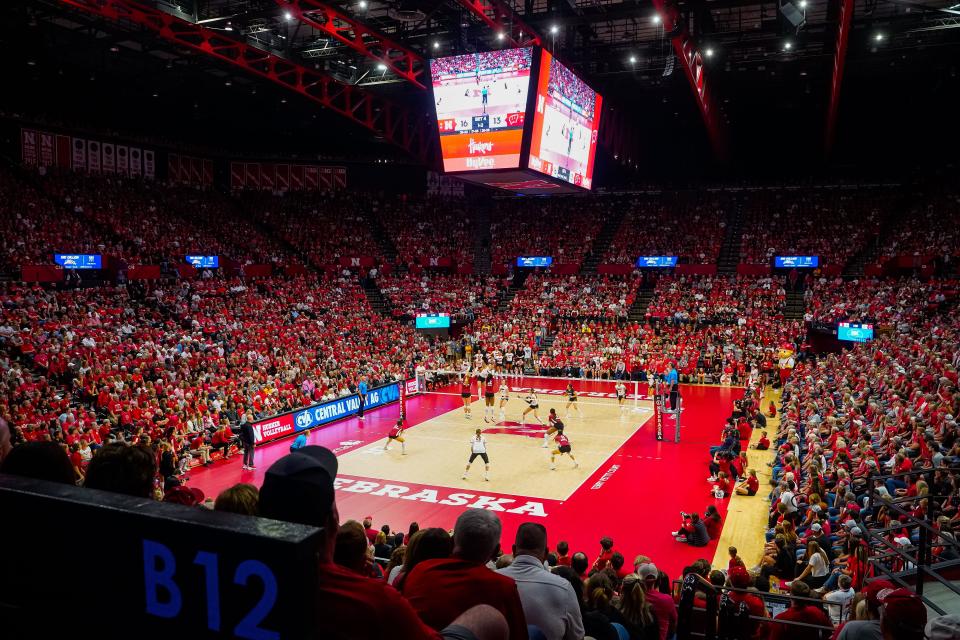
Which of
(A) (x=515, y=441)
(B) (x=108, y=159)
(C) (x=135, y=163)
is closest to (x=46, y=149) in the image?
(B) (x=108, y=159)

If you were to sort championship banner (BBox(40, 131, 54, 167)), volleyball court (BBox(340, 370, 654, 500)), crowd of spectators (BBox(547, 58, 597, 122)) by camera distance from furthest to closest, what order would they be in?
championship banner (BBox(40, 131, 54, 167))
crowd of spectators (BBox(547, 58, 597, 122))
volleyball court (BBox(340, 370, 654, 500))

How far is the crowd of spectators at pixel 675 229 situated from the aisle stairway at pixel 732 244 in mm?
398

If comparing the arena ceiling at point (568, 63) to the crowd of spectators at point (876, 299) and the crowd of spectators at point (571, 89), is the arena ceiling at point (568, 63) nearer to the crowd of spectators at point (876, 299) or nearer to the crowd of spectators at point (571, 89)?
the crowd of spectators at point (571, 89)

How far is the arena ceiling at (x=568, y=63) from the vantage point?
2538 cm

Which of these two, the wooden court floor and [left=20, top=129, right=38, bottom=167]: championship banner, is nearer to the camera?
the wooden court floor

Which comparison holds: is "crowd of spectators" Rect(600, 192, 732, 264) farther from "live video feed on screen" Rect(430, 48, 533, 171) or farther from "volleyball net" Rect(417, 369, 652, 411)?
"live video feed on screen" Rect(430, 48, 533, 171)

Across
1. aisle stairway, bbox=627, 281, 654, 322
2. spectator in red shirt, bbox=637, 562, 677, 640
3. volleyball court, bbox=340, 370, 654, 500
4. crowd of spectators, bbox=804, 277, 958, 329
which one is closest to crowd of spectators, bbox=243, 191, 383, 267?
volleyball court, bbox=340, 370, 654, 500

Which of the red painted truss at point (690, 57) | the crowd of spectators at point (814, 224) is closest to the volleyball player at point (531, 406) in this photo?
the red painted truss at point (690, 57)

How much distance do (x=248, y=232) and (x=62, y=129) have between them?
11.3 metres

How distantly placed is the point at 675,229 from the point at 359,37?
2758cm

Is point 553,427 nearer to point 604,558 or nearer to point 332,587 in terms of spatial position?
point 604,558

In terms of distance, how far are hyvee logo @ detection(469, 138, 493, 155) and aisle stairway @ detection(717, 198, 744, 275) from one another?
22755mm

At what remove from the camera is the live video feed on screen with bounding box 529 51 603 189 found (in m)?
25.2

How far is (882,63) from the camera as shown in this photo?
106ft
